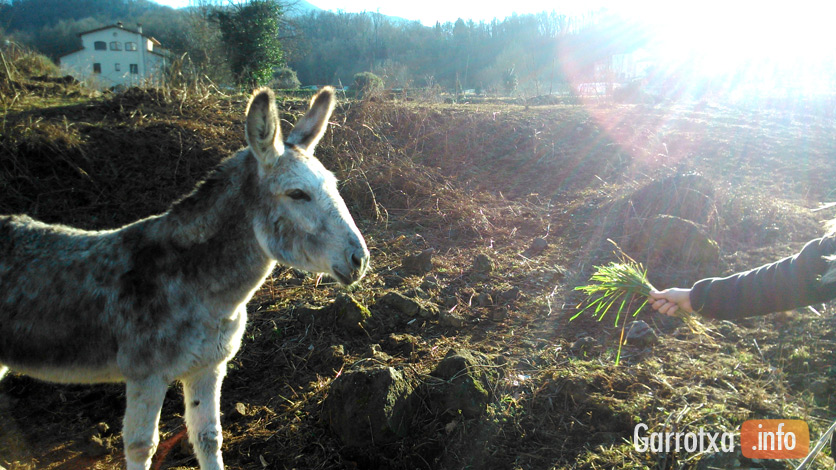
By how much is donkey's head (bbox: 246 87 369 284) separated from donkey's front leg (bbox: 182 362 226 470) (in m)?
0.95

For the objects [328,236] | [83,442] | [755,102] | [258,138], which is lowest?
[83,442]

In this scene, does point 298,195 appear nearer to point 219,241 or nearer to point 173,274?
point 219,241

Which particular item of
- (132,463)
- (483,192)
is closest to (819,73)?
(483,192)

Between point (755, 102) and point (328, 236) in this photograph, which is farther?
point (755, 102)

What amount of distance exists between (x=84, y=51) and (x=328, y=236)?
53.4 meters

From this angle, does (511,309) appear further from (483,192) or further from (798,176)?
(798,176)

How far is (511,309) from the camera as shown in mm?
4844

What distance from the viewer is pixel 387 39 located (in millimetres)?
58125

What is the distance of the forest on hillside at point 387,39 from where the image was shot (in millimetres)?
36812

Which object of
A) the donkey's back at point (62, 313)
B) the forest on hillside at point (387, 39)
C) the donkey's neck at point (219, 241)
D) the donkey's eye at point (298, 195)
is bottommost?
the donkey's back at point (62, 313)

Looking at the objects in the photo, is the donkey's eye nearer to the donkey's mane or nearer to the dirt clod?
the donkey's mane

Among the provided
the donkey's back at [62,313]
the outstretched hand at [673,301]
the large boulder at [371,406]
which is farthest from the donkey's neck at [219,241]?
the outstretched hand at [673,301]

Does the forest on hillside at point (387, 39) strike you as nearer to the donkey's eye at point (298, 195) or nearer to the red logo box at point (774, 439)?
the donkey's eye at point (298, 195)

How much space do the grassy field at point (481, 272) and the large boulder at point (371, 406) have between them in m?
0.10
